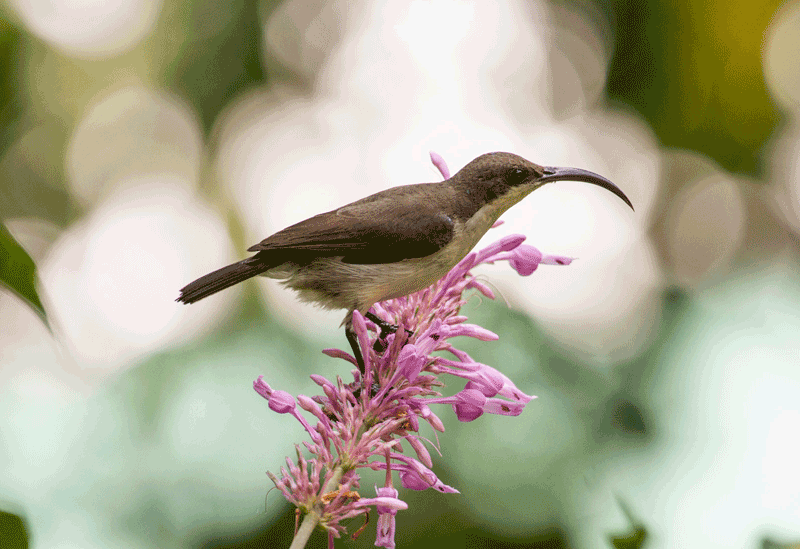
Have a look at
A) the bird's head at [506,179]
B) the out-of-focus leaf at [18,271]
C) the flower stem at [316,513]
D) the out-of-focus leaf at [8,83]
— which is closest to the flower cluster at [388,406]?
the flower stem at [316,513]

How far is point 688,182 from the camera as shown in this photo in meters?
10.8

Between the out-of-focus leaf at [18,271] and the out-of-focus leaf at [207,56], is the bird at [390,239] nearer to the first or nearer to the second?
the out-of-focus leaf at [18,271]

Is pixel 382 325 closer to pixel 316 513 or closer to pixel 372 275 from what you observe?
pixel 372 275

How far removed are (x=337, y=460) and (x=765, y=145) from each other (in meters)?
9.56

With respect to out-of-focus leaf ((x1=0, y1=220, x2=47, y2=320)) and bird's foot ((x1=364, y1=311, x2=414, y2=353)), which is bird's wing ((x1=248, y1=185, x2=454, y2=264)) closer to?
bird's foot ((x1=364, y1=311, x2=414, y2=353))

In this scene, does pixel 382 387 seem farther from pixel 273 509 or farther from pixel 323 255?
pixel 273 509

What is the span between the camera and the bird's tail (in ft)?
7.27

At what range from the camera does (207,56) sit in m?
11.6

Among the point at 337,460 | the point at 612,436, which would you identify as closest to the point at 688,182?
the point at 612,436

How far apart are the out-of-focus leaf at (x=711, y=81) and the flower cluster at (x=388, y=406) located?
8018mm

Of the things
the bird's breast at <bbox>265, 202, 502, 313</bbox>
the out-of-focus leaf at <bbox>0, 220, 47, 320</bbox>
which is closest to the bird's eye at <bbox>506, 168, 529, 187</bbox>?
the bird's breast at <bbox>265, 202, 502, 313</bbox>

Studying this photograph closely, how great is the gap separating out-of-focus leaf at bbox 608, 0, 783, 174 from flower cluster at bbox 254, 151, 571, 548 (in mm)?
8018

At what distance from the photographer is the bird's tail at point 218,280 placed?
222cm

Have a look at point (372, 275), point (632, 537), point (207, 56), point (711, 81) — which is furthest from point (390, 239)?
point (207, 56)
